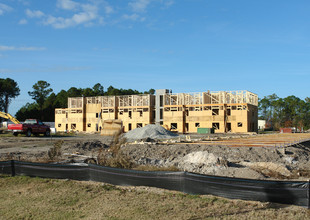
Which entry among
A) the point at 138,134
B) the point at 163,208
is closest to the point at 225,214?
the point at 163,208

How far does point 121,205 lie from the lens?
6996 millimetres

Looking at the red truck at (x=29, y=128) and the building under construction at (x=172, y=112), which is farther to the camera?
the building under construction at (x=172, y=112)

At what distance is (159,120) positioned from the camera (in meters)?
58.1

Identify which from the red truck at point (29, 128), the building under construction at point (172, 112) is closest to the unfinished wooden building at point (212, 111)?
the building under construction at point (172, 112)

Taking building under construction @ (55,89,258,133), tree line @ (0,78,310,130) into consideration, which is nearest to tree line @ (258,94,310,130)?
tree line @ (0,78,310,130)

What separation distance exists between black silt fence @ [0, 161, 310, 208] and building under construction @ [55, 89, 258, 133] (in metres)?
33.1

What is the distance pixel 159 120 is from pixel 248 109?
57.0ft

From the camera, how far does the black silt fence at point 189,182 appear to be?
6492 mm

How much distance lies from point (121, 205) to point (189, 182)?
1828 millimetres

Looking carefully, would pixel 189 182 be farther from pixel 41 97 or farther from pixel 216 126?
pixel 41 97

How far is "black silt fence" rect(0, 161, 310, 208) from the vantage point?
6.49m

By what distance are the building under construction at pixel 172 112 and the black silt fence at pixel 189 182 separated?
108ft

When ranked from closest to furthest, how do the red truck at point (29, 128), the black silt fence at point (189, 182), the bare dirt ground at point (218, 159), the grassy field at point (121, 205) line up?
the grassy field at point (121, 205), the black silt fence at point (189, 182), the bare dirt ground at point (218, 159), the red truck at point (29, 128)

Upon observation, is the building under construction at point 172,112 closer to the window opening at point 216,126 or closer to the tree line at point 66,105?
the window opening at point 216,126
